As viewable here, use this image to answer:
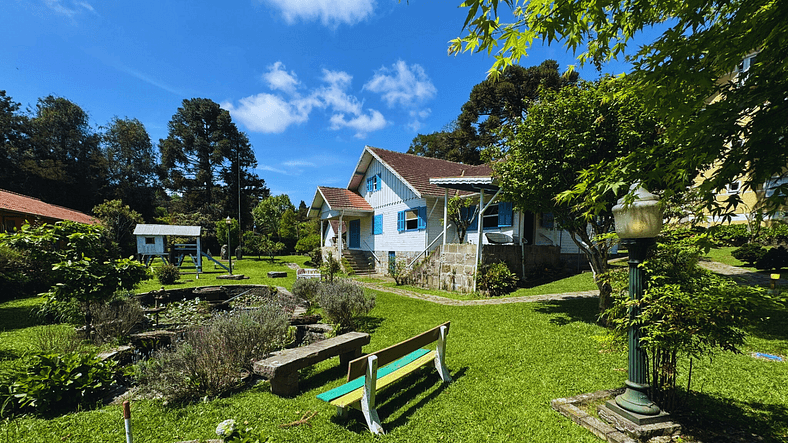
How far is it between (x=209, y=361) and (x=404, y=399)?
2864 millimetres

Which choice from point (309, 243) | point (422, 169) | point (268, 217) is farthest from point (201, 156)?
point (422, 169)

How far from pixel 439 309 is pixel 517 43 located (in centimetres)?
829

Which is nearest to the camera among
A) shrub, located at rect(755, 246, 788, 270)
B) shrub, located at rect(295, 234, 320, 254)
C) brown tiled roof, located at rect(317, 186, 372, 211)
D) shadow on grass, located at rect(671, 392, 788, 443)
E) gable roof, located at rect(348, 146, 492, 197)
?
shadow on grass, located at rect(671, 392, 788, 443)

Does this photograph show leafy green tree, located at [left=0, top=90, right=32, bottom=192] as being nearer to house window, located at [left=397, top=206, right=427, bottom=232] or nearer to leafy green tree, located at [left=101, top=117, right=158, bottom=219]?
leafy green tree, located at [left=101, top=117, right=158, bottom=219]

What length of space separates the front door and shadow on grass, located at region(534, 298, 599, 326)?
15377 millimetres

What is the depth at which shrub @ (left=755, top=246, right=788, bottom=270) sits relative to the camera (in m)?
12.3

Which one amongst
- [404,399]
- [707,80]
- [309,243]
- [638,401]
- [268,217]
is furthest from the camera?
[268,217]

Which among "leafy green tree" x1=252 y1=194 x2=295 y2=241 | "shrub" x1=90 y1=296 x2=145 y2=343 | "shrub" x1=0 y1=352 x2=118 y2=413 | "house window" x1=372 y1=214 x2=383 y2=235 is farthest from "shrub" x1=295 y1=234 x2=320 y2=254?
"shrub" x1=0 y1=352 x2=118 y2=413

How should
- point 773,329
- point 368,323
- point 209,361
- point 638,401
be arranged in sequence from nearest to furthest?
point 638,401
point 209,361
point 773,329
point 368,323

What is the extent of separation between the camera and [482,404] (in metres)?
4.12

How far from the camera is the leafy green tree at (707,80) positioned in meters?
1.95

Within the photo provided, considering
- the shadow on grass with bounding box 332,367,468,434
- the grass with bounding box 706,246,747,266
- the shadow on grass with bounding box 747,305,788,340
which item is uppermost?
the grass with bounding box 706,246,747,266

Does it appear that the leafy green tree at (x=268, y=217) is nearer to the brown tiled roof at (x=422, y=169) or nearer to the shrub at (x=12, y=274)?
the brown tiled roof at (x=422, y=169)

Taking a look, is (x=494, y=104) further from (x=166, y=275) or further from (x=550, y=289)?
(x=166, y=275)
